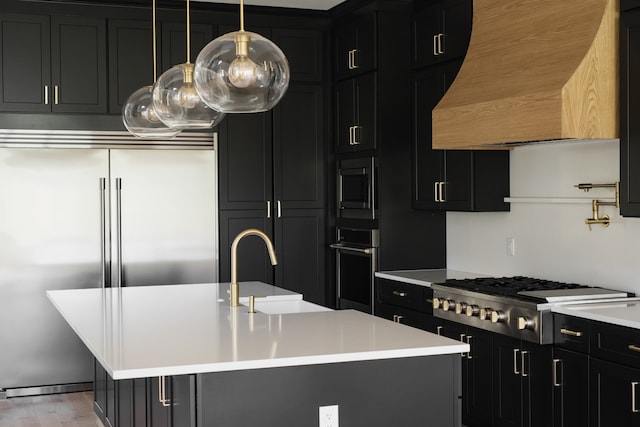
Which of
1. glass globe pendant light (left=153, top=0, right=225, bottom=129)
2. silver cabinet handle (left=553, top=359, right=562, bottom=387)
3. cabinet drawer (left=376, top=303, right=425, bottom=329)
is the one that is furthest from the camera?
cabinet drawer (left=376, top=303, right=425, bottom=329)

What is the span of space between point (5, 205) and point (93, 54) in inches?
46.0

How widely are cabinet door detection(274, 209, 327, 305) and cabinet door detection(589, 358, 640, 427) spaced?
9.79 ft

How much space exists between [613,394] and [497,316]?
2.79 ft

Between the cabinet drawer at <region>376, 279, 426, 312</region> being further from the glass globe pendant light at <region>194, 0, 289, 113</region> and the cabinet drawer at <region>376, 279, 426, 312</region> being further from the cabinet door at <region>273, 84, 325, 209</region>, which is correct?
the glass globe pendant light at <region>194, 0, 289, 113</region>

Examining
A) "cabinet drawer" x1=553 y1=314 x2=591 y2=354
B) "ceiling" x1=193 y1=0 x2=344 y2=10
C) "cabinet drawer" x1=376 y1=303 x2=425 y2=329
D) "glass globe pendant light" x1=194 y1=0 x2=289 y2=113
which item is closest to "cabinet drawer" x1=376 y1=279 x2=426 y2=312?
"cabinet drawer" x1=376 y1=303 x2=425 y2=329

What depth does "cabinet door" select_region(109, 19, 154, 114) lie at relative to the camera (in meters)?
6.07

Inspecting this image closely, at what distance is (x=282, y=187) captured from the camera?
6.51m

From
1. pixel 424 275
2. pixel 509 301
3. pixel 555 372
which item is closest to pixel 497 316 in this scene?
pixel 509 301

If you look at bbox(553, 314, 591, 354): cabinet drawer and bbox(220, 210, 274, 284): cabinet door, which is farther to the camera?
bbox(220, 210, 274, 284): cabinet door

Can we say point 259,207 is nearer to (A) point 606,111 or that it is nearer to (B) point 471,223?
(B) point 471,223

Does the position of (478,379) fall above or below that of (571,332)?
below

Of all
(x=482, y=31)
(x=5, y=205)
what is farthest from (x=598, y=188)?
(x=5, y=205)

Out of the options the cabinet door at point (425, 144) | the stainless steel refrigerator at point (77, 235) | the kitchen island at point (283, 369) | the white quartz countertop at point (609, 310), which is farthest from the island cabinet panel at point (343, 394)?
the stainless steel refrigerator at point (77, 235)

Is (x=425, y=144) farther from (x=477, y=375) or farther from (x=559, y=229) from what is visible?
(x=477, y=375)
